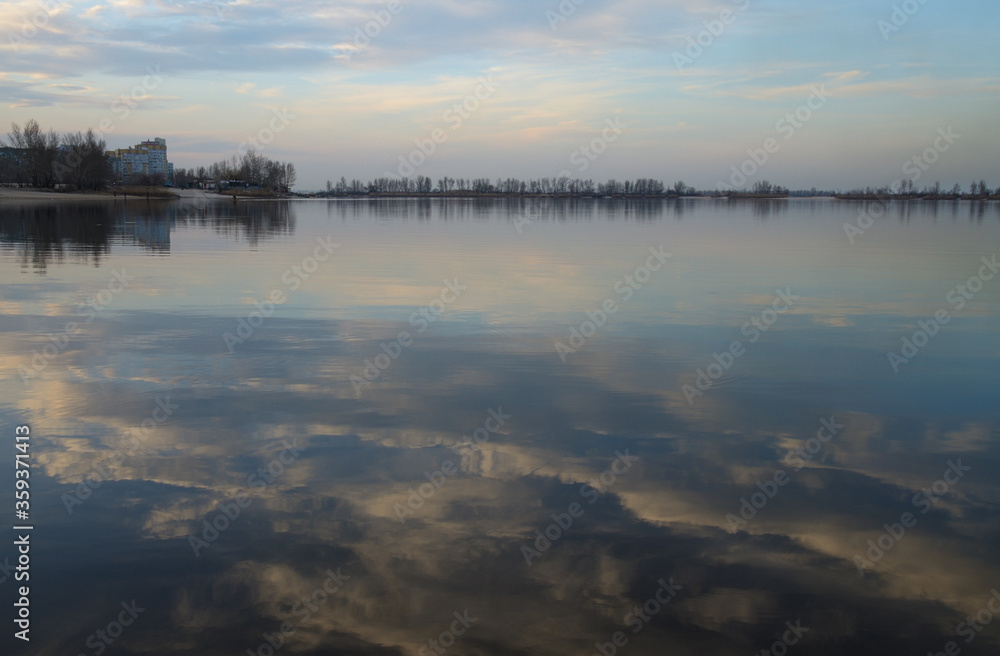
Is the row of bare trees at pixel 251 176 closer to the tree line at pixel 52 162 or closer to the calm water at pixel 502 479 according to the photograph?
the tree line at pixel 52 162

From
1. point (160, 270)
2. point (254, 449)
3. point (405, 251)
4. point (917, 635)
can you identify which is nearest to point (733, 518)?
point (917, 635)

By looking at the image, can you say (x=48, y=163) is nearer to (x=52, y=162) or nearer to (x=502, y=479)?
(x=52, y=162)

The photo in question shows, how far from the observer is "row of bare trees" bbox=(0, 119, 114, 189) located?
9169 cm

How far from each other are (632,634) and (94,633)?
2.57 meters

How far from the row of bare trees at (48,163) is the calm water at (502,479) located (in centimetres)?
9487

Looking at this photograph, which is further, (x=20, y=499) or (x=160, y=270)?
(x=160, y=270)

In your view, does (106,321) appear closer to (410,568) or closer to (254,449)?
(254,449)

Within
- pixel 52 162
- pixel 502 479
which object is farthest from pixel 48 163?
pixel 502 479

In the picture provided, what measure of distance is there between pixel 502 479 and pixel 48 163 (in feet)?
344

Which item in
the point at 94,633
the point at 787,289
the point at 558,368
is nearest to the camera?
the point at 94,633

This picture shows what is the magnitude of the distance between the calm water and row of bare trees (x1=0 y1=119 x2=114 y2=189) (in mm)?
94868

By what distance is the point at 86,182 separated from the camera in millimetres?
95625

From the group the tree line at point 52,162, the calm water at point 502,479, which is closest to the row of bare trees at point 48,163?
the tree line at point 52,162

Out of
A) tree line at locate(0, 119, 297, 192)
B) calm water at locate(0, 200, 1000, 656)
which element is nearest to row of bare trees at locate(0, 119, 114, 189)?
tree line at locate(0, 119, 297, 192)
